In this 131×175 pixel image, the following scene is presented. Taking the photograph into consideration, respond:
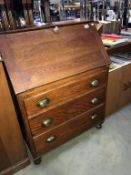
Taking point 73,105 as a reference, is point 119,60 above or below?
above

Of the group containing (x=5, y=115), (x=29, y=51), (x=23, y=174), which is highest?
(x=29, y=51)

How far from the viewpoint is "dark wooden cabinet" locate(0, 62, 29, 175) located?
1007mm

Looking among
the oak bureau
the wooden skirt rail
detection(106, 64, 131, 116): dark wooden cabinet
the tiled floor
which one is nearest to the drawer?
the oak bureau

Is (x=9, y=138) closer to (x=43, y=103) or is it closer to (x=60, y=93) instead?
(x=43, y=103)

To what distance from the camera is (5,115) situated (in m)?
1.06

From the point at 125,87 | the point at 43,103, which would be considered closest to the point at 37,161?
the point at 43,103

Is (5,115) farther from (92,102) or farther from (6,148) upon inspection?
(92,102)

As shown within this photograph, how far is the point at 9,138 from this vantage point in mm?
1164

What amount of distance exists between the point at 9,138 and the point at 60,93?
501mm

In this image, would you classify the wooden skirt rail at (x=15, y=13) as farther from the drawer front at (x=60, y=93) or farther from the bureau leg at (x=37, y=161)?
the bureau leg at (x=37, y=161)

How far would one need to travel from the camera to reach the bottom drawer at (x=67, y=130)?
49.9 inches

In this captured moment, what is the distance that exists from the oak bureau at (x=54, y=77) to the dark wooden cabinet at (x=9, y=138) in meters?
0.06

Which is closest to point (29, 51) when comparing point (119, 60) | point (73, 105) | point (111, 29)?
point (73, 105)

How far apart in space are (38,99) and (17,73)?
22 cm
